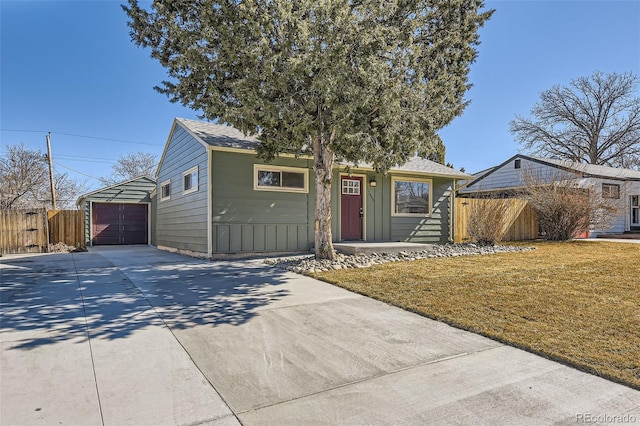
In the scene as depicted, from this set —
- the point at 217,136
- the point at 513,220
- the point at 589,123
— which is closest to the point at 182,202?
the point at 217,136

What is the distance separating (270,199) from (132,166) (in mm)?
25564

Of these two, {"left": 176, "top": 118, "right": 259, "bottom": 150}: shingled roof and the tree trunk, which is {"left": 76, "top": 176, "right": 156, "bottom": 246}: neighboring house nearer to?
{"left": 176, "top": 118, "right": 259, "bottom": 150}: shingled roof

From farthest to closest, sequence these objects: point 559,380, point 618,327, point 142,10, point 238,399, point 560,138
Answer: point 560,138
point 142,10
point 618,327
point 559,380
point 238,399

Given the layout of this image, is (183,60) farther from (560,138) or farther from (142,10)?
(560,138)

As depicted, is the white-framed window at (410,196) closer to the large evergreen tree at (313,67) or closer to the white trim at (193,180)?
the large evergreen tree at (313,67)

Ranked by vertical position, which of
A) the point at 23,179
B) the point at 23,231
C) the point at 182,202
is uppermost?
the point at 23,179

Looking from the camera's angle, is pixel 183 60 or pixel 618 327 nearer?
pixel 618 327

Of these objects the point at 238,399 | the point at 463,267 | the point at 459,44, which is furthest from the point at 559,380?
the point at 459,44

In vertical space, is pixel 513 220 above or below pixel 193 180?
below

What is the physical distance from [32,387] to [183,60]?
546 centimetres

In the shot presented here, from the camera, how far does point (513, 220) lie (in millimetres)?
14164

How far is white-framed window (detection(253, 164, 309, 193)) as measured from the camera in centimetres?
945

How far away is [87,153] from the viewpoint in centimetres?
2645

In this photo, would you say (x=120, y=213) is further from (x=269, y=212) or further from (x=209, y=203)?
(x=269, y=212)
